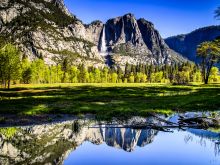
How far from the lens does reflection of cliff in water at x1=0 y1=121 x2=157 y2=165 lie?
602 inches

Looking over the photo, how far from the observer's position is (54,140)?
19.5m

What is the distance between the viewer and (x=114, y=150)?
58.9 ft

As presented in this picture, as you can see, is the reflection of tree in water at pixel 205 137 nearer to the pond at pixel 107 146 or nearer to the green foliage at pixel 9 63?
the pond at pixel 107 146

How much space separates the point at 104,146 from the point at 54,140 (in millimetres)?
2968

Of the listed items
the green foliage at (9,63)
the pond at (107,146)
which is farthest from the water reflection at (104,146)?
the green foliage at (9,63)

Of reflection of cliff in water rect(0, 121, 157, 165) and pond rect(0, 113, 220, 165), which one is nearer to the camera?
reflection of cliff in water rect(0, 121, 157, 165)

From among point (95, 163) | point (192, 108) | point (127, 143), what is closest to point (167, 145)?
point (127, 143)

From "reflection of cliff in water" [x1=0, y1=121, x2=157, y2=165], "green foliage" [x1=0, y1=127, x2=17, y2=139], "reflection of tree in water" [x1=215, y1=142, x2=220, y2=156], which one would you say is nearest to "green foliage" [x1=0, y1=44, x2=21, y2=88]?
"reflection of cliff in water" [x1=0, y1=121, x2=157, y2=165]

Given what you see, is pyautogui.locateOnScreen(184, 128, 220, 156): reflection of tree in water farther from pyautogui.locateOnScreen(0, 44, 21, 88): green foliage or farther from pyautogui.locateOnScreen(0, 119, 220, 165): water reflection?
pyautogui.locateOnScreen(0, 44, 21, 88): green foliage

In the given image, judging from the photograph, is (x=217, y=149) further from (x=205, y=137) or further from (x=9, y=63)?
(x=9, y=63)

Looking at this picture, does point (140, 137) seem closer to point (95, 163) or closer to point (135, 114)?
point (95, 163)

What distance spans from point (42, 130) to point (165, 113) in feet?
52.9

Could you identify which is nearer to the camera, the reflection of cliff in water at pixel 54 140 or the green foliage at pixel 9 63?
Answer: the reflection of cliff in water at pixel 54 140

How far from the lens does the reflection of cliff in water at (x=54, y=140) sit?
15.3 meters
